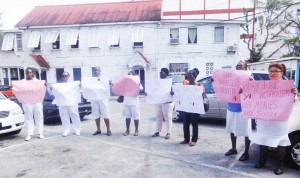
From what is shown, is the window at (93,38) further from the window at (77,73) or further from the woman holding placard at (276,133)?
the woman holding placard at (276,133)

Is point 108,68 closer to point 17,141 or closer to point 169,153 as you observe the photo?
point 17,141

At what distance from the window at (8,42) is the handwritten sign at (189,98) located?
23498 millimetres

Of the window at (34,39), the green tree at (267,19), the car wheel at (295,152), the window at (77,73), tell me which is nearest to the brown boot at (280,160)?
the car wheel at (295,152)

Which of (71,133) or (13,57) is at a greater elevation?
(13,57)

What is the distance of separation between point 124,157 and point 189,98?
2159 mm

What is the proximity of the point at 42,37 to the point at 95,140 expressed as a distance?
1979 centimetres

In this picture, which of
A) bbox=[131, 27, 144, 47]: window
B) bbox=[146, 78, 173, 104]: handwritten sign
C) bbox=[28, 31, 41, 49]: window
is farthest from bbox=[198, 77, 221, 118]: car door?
bbox=[28, 31, 41, 49]: window

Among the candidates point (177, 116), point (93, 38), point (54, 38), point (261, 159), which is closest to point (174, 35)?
point (93, 38)

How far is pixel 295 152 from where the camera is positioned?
452 cm

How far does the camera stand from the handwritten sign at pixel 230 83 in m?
5.19

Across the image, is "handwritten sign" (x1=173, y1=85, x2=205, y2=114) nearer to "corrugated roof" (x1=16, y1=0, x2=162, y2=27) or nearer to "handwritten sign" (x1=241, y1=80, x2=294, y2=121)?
"handwritten sign" (x1=241, y1=80, x2=294, y2=121)

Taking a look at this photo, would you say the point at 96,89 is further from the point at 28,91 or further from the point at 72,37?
the point at 72,37

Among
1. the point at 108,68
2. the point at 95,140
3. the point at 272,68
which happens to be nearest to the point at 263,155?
the point at 272,68

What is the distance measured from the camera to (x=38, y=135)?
25.0 ft
